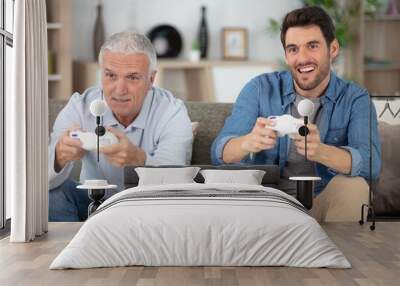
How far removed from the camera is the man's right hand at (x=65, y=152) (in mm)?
7141

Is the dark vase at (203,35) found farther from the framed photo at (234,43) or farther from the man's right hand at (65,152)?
the man's right hand at (65,152)

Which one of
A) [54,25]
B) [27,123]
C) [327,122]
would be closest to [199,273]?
[27,123]

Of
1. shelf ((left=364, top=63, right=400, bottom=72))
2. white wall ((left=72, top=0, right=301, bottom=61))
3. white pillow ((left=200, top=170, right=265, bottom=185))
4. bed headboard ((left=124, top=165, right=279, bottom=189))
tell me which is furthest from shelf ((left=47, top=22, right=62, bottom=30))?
shelf ((left=364, top=63, right=400, bottom=72))

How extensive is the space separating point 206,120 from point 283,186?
0.94 metres

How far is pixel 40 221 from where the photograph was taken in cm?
629

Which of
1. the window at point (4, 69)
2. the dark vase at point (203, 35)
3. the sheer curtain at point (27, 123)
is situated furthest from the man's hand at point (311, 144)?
the window at point (4, 69)

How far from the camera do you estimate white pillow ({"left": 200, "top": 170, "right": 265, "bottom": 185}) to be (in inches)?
263

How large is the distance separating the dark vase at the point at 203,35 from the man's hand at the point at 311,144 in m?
2.09

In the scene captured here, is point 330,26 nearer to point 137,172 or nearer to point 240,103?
point 240,103

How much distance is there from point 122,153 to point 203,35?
212cm

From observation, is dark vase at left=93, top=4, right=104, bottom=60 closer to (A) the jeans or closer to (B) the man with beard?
(A) the jeans

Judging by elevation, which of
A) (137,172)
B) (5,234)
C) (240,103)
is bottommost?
(5,234)

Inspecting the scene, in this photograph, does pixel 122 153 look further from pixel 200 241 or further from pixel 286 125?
pixel 200 241

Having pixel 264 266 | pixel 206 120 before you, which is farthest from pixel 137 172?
pixel 264 266
